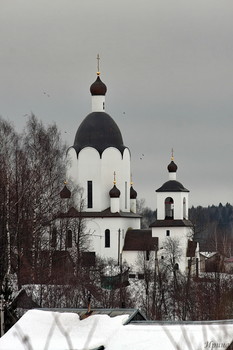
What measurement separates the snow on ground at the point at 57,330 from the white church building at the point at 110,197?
104ft

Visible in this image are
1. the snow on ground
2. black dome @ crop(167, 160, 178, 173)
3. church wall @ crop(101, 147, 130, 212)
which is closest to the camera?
the snow on ground

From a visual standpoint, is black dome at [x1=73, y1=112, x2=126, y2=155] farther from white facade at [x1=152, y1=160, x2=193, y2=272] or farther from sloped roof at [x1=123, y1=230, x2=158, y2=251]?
sloped roof at [x1=123, y1=230, x2=158, y2=251]

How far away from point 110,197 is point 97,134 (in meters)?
2.83

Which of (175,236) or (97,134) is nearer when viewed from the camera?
(175,236)

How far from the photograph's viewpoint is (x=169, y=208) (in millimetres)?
50844

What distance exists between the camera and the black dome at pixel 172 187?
1976 inches

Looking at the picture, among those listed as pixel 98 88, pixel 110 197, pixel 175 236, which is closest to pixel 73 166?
pixel 110 197

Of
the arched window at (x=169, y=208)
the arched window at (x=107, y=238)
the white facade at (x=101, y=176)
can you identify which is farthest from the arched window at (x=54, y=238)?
the arched window at (x=169, y=208)

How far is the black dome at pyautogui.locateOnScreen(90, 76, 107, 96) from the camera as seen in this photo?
5009 centimetres

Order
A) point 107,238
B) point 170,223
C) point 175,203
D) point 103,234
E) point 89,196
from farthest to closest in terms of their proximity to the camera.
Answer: point 175,203 → point 170,223 → point 89,196 → point 107,238 → point 103,234

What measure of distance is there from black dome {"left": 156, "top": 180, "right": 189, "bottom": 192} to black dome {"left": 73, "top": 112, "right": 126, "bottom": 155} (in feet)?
8.34

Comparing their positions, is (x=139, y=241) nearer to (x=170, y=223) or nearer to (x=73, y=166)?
(x=170, y=223)

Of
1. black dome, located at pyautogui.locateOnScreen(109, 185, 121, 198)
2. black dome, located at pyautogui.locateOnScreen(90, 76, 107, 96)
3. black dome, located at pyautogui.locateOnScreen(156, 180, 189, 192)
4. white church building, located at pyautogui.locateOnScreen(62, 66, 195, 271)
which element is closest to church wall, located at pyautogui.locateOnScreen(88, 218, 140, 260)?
white church building, located at pyautogui.locateOnScreen(62, 66, 195, 271)

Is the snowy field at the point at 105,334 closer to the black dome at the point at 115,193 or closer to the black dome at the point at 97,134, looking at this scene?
the black dome at the point at 115,193
